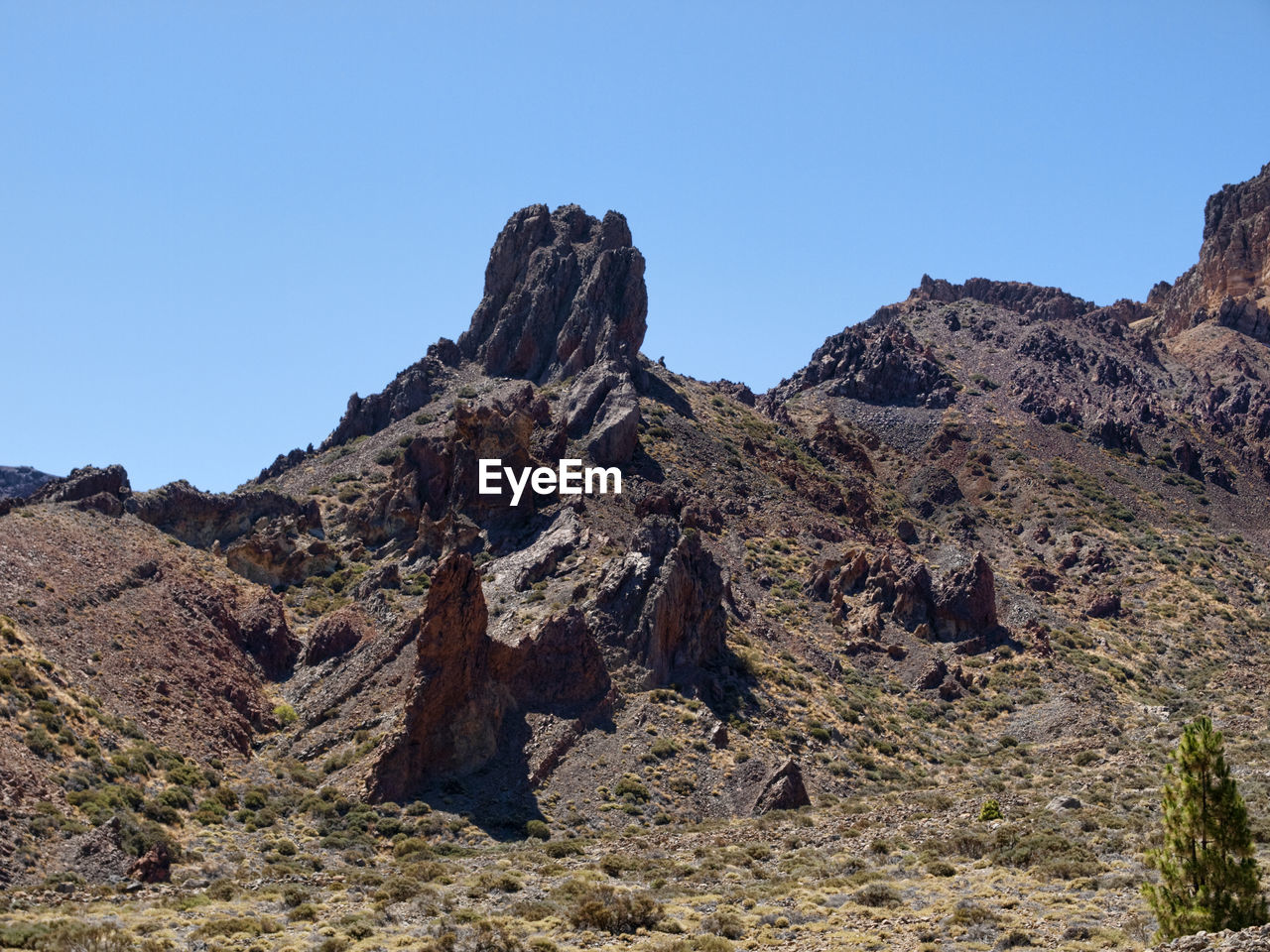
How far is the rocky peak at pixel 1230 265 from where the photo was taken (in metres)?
159

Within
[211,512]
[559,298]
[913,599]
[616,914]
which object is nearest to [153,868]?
[616,914]

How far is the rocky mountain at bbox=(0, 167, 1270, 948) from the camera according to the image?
39.8m

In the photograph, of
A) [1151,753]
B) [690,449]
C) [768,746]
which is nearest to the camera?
[1151,753]

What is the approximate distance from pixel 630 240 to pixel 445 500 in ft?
153

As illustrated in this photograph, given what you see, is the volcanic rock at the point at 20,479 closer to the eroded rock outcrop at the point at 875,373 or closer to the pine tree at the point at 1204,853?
the eroded rock outcrop at the point at 875,373

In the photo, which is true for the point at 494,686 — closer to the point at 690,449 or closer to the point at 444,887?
the point at 444,887

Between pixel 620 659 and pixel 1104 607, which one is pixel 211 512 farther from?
pixel 1104 607

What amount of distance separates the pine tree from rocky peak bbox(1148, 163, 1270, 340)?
143 m

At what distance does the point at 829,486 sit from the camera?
10375 centimetres

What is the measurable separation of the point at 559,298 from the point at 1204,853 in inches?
3586

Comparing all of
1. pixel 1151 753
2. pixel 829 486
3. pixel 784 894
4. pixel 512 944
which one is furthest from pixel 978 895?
pixel 829 486

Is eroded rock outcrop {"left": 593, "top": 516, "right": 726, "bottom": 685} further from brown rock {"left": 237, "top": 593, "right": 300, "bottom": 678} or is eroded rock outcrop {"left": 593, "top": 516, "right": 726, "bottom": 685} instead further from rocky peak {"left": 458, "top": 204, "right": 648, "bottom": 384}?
rocky peak {"left": 458, "top": 204, "right": 648, "bottom": 384}

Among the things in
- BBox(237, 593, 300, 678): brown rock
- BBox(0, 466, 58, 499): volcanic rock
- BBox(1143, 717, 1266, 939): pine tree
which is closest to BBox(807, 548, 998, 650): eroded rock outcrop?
BBox(237, 593, 300, 678): brown rock

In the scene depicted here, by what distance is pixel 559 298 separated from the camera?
112500mm
